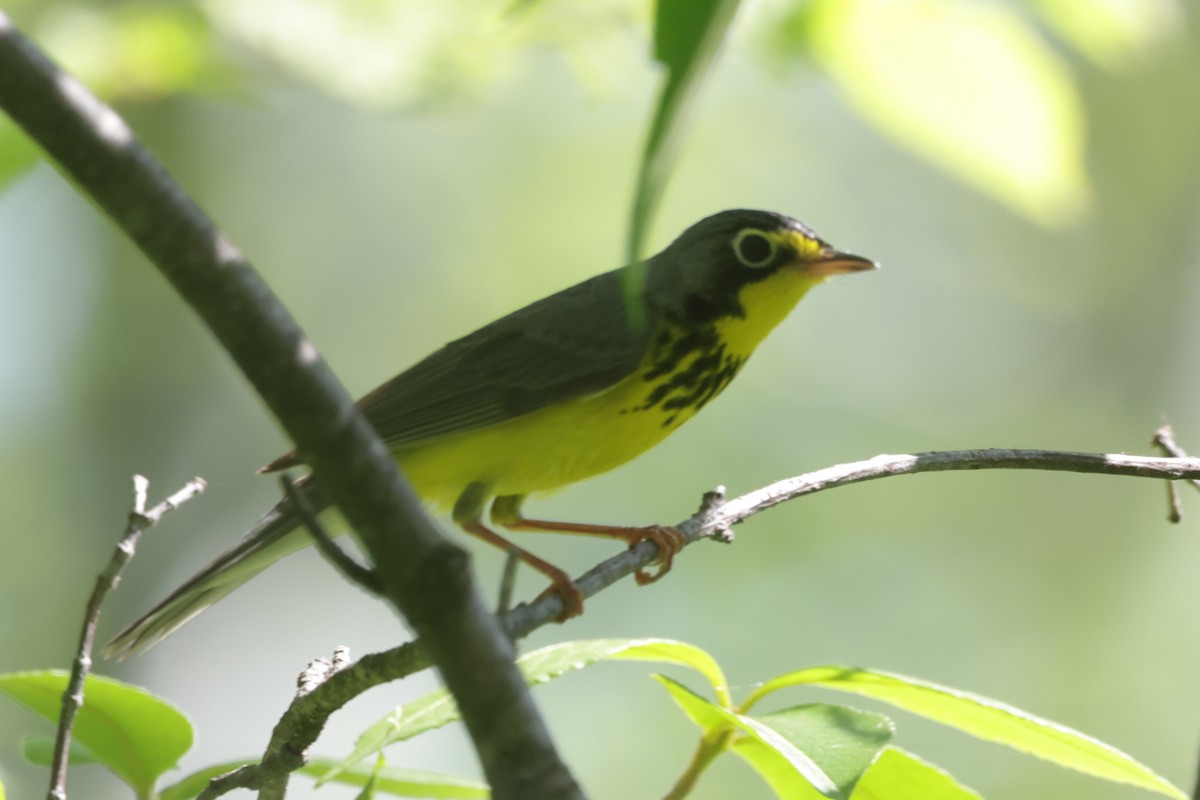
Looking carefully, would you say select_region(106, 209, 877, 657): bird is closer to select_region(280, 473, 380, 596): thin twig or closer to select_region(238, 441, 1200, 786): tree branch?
select_region(238, 441, 1200, 786): tree branch

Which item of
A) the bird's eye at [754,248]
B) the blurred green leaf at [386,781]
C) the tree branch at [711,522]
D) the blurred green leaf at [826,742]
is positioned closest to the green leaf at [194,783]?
the blurred green leaf at [386,781]

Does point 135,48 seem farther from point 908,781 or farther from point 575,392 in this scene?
point 908,781

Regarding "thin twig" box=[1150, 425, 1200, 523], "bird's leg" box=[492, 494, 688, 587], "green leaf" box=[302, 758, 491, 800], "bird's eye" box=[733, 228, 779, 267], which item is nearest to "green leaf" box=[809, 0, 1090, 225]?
"thin twig" box=[1150, 425, 1200, 523]

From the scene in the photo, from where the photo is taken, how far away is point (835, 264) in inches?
218

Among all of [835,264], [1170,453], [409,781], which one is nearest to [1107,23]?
[1170,453]

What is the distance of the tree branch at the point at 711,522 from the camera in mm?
2379

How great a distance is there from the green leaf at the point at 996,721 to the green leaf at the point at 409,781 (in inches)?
29.2

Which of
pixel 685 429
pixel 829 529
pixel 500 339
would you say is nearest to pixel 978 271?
pixel 829 529

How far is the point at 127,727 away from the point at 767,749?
1356 millimetres

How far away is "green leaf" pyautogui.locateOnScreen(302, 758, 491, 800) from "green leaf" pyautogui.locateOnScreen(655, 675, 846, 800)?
463 millimetres

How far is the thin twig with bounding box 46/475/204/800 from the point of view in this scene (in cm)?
249

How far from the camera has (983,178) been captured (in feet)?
13.0

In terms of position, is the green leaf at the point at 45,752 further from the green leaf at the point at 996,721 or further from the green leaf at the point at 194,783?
the green leaf at the point at 996,721

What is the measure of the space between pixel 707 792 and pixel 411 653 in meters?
11.2
